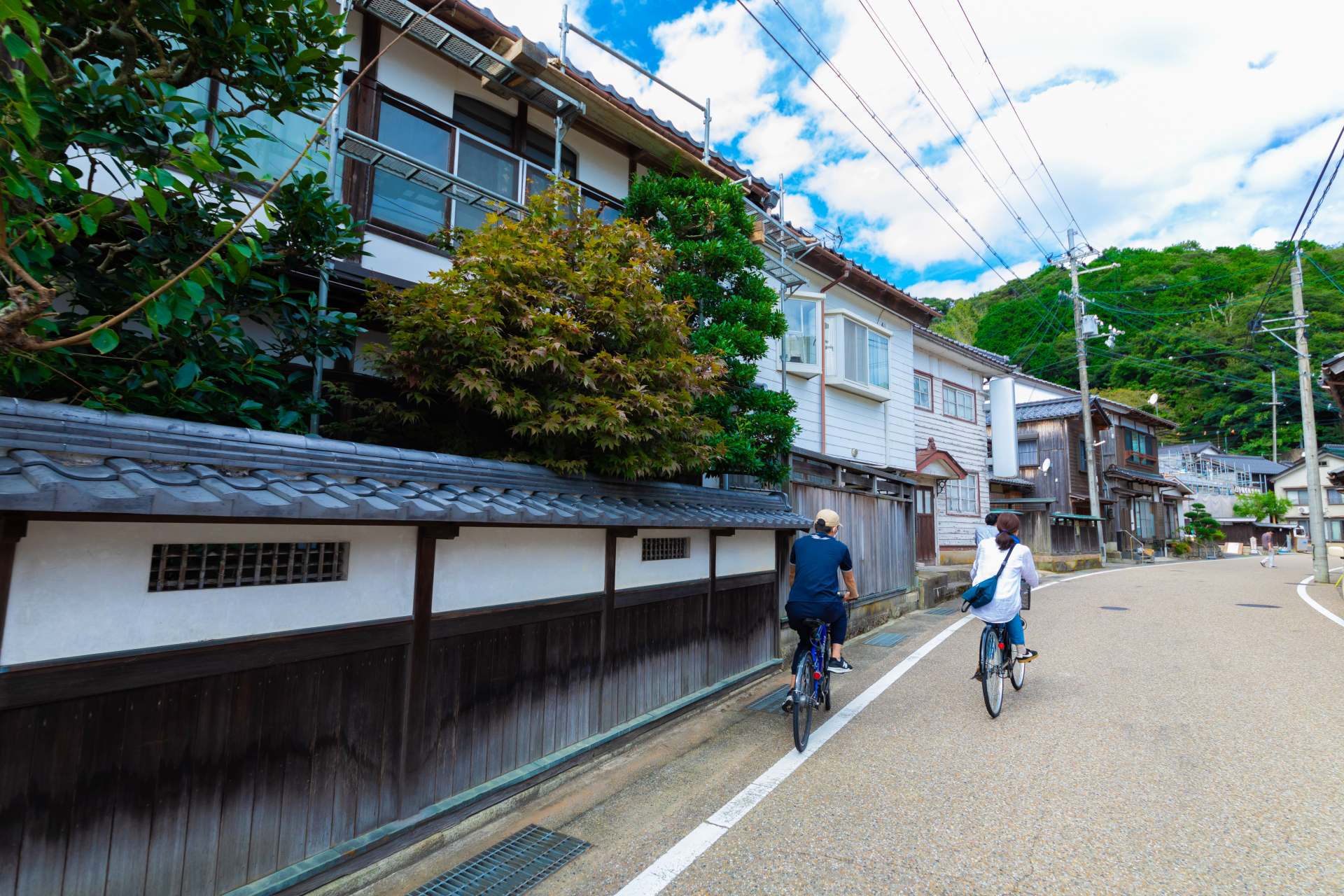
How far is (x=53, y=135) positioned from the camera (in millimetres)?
3045

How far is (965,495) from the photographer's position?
2248cm

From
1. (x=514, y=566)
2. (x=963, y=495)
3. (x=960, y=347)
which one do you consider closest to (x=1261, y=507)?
(x=963, y=495)

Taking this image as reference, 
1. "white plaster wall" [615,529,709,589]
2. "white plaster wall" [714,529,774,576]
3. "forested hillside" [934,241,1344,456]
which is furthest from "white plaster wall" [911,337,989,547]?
"forested hillside" [934,241,1344,456]

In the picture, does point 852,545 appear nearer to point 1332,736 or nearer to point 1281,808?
point 1332,736

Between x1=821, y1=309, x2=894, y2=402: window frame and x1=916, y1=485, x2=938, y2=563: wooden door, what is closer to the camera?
x1=821, y1=309, x2=894, y2=402: window frame

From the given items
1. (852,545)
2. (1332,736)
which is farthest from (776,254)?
(1332,736)

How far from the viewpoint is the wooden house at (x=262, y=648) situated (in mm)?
2580

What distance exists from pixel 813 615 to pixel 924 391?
1665 centimetres

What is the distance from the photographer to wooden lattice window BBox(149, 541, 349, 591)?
2994 mm

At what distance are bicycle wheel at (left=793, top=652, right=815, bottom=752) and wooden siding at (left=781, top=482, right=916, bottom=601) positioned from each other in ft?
13.9

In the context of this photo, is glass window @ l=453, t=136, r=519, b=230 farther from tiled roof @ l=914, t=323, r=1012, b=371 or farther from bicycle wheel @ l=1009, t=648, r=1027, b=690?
tiled roof @ l=914, t=323, r=1012, b=371

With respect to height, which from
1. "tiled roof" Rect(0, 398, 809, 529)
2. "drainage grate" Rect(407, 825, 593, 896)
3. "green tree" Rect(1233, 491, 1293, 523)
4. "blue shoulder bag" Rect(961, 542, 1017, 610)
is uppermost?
"green tree" Rect(1233, 491, 1293, 523)

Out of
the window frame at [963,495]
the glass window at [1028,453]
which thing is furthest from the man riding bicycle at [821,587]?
the glass window at [1028,453]

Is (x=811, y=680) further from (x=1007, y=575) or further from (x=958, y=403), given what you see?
(x=958, y=403)
